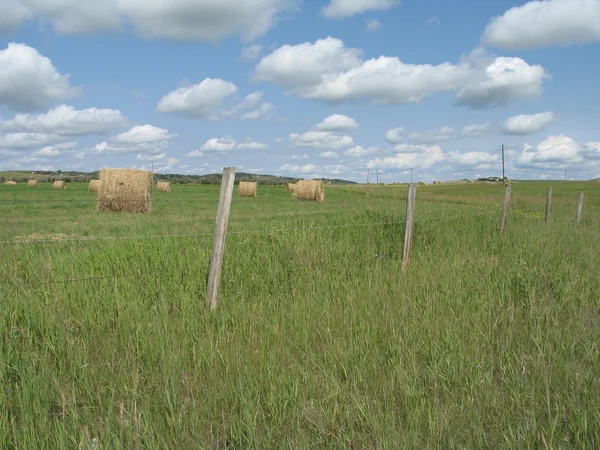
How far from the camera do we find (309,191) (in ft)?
118

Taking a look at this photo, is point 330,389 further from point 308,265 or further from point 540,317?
point 308,265

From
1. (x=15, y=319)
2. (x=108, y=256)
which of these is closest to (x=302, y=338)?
(x=15, y=319)

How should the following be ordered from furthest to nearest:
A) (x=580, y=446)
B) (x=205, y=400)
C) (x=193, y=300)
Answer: (x=193, y=300)
(x=205, y=400)
(x=580, y=446)

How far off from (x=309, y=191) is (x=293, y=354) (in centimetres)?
3238

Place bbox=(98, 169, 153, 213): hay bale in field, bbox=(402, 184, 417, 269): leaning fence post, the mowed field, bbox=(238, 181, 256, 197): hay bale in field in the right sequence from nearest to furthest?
the mowed field
bbox=(402, 184, 417, 269): leaning fence post
bbox=(98, 169, 153, 213): hay bale in field
bbox=(238, 181, 256, 197): hay bale in field

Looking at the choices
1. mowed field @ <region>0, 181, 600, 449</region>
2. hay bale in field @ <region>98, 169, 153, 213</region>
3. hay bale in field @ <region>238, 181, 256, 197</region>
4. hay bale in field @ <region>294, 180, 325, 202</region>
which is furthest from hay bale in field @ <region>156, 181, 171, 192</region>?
mowed field @ <region>0, 181, 600, 449</region>

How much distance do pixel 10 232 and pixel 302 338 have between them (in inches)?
503

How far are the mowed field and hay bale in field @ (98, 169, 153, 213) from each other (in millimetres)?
18154

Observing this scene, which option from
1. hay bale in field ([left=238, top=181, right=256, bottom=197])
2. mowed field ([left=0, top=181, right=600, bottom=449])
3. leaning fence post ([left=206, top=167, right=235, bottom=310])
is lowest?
mowed field ([left=0, top=181, right=600, bottom=449])

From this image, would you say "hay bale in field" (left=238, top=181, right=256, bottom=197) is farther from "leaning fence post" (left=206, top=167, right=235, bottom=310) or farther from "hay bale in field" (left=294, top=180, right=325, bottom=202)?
"leaning fence post" (left=206, top=167, right=235, bottom=310)

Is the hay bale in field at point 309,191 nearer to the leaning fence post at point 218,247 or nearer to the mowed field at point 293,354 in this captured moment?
the mowed field at point 293,354

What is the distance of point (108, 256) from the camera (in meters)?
6.58

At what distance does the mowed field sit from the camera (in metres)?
2.81

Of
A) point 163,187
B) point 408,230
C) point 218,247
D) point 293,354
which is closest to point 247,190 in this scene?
point 163,187
